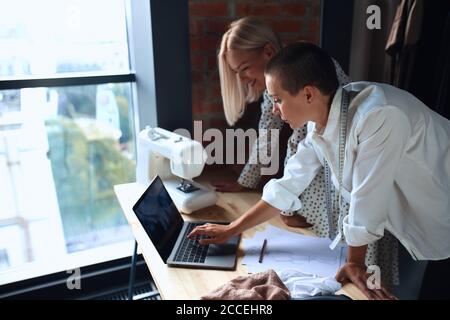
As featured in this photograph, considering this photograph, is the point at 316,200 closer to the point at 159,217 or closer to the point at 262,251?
the point at 262,251

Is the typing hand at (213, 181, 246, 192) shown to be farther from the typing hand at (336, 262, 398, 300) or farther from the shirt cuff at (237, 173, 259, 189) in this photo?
the typing hand at (336, 262, 398, 300)

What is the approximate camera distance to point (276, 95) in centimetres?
116

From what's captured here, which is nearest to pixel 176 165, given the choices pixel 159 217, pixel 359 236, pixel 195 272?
pixel 159 217

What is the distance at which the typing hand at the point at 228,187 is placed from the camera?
175cm

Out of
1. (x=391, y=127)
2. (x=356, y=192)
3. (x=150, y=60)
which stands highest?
(x=150, y=60)

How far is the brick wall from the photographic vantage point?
188cm

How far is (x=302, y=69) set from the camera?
43.2 inches

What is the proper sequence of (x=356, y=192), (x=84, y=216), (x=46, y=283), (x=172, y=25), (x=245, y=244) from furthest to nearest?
(x=84, y=216)
(x=46, y=283)
(x=172, y=25)
(x=245, y=244)
(x=356, y=192)

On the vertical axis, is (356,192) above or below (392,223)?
above

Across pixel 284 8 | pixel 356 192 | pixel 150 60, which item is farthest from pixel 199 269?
pixel 284 8

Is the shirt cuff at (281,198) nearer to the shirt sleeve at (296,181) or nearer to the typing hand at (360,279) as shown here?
the shirt sleeve at (296,181)
